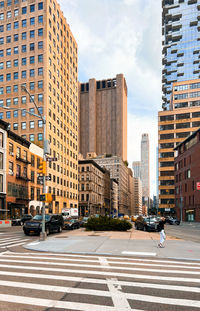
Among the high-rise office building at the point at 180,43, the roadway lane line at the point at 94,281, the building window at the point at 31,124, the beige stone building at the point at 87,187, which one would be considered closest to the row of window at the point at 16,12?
the building window at the point at 31,124

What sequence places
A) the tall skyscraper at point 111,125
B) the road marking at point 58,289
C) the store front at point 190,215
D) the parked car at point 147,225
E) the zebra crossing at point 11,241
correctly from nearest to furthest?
the road marking at point 58,289, the zebra crossing at point 11,241, the parked car at point 147,225, the store front at point 190,215, the tall skyscraper at point 111,125

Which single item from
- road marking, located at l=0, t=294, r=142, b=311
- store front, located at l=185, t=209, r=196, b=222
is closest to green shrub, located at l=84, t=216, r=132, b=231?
road marking, located at l=0, t=294, r=142, b=311

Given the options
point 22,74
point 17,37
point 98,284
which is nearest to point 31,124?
point 22,74

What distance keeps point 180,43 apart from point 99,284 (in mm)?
138565

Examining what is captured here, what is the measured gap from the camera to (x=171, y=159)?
96.4 m

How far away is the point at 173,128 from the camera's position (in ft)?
322

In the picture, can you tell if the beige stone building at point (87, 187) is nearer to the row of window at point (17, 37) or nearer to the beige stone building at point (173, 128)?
the beige stone building at point (173, 128)

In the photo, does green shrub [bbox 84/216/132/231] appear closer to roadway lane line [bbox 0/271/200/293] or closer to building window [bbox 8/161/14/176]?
roadway lane line [bbox 0/271/200/293]

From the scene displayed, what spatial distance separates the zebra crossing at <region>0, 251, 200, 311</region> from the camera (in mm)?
5973

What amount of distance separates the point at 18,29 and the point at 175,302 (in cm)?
7495

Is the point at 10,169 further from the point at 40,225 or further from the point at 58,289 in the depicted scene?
the point at 58,289

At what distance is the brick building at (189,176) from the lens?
200 feet

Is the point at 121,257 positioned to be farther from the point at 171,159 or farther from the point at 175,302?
the point at 171,159

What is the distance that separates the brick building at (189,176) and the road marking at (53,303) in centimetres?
5808
